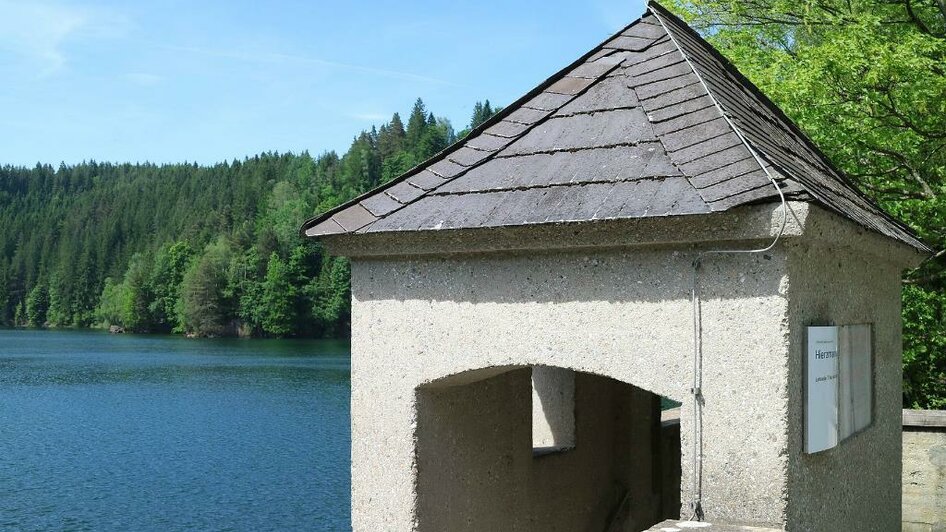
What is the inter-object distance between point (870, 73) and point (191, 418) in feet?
114

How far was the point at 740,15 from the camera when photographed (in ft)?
55.6

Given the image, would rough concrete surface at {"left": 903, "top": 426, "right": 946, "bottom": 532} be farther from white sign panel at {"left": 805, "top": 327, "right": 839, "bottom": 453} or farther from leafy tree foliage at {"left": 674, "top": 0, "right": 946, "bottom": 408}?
white sign panel at {"left": 805, "top": 327, "right": 839, "bottom": 453}

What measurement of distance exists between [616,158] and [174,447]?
32.6 metres

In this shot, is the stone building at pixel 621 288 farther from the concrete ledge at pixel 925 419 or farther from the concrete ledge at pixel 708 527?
the concrete ledge at pixel 925 419

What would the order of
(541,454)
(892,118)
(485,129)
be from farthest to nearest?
(892,118) → (541,454) → (485,129)

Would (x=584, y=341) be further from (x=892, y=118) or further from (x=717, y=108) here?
(x=892, y=118)

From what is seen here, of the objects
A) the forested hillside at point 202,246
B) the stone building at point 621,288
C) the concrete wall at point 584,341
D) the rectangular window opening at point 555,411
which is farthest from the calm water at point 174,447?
the forested hillside at point 202,246

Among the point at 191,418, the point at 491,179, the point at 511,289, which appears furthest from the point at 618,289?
the point at 191,418

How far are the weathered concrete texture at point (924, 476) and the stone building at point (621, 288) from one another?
3.26 meters

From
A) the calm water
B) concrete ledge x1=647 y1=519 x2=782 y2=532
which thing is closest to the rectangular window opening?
concrete ledge x1=647 y1=519 x2=782 y2=532

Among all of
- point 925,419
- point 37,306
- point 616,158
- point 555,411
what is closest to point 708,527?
point 616,158

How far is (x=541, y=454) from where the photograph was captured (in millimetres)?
7359

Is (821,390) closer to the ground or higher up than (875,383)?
higher up

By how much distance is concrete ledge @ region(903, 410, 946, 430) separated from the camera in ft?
31.6
